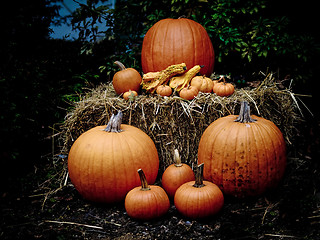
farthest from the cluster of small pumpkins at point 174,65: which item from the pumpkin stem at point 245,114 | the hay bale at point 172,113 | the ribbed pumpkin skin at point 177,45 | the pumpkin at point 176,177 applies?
the pumpkin at point 176,177

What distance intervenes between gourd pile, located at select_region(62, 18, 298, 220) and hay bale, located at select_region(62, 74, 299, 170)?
1cm

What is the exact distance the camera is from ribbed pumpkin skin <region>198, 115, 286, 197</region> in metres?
2.72

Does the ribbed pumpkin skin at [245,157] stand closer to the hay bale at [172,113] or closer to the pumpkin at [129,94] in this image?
the hay bale at [172,113]

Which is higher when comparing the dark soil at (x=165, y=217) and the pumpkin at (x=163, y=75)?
the pumpkin at (x=163, y=75)

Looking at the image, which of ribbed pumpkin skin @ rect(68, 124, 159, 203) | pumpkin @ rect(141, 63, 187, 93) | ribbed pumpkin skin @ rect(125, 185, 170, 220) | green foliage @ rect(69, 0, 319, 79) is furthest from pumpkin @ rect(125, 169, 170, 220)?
green foliage @ rect(69, 0, 319, 79)

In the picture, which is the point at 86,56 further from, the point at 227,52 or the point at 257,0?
the point at 257,0

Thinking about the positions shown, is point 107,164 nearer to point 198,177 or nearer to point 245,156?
point 198,177

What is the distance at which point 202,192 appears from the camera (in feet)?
8.16

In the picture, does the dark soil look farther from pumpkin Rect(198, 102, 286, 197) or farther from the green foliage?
the green foliage

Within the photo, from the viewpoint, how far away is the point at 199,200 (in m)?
2.45

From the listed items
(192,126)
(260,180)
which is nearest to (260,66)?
(192,126)

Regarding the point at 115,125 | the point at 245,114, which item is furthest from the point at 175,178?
the point at 245,114

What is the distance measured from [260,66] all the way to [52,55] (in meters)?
3.21

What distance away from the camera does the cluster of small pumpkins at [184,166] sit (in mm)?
2717
